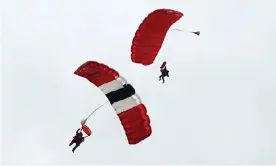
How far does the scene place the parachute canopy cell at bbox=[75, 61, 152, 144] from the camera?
136 ft

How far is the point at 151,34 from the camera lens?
4309 cm

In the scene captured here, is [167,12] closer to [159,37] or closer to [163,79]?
[159,37]

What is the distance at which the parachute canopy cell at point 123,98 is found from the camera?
41.3 metres

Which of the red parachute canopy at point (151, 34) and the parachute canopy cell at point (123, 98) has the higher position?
the red parachute canopy at point (151, 34)

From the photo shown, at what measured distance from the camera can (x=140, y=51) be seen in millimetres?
43406

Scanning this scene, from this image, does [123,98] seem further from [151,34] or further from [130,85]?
[151,34]

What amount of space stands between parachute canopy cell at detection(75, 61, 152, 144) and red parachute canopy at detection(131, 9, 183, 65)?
1.78m

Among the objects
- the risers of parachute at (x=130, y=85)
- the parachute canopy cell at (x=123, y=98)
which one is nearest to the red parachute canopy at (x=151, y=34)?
the risers of parachute at (x=130, y=85)

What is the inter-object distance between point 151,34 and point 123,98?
3009 millimetres

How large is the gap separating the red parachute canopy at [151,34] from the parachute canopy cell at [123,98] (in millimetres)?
1777

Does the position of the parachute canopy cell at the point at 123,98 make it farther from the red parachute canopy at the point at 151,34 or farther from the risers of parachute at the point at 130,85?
the red parachute canopy at the point at 151,34

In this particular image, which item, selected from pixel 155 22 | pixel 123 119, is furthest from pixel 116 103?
pixel 155 22

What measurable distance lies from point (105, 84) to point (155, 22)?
10.9 ft

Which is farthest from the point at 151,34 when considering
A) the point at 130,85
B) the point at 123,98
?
the point at 123,98
